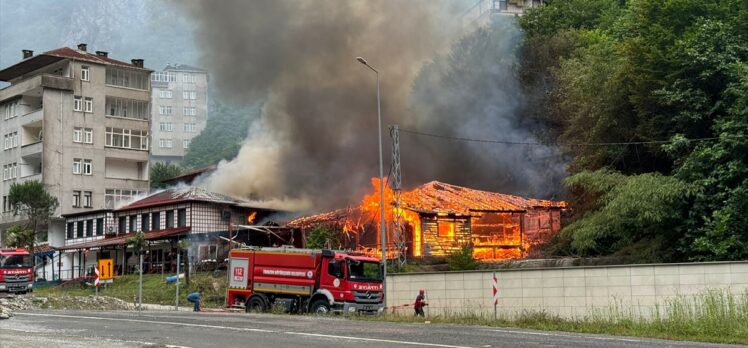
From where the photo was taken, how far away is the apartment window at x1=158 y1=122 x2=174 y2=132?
13938cm

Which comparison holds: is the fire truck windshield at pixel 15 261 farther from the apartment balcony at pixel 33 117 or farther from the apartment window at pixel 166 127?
the apartment window at pixel 166 127

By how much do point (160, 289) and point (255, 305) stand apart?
545 inches

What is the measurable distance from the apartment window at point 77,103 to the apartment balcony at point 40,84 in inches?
39.2

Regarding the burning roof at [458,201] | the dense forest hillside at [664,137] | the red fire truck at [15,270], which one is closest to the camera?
the dense forest hillside at [664,137]

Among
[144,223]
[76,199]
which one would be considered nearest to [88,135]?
[76,199]

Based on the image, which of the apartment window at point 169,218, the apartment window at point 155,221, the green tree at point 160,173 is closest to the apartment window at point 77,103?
the apartment window at point 155,221

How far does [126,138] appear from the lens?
74.2 m

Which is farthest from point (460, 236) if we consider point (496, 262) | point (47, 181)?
point (47, 181)

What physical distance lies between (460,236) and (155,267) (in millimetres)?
21671

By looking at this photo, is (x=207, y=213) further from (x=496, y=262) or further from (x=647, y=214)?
(x=647, y=214)

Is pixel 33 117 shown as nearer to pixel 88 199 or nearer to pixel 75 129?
pixel 75 129

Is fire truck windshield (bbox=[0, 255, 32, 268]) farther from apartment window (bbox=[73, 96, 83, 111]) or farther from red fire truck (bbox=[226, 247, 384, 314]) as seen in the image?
apartment window (bbox=[73, 96, 83, 111])

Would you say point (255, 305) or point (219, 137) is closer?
point (255, 305)

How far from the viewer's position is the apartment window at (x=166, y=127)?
139 meters
